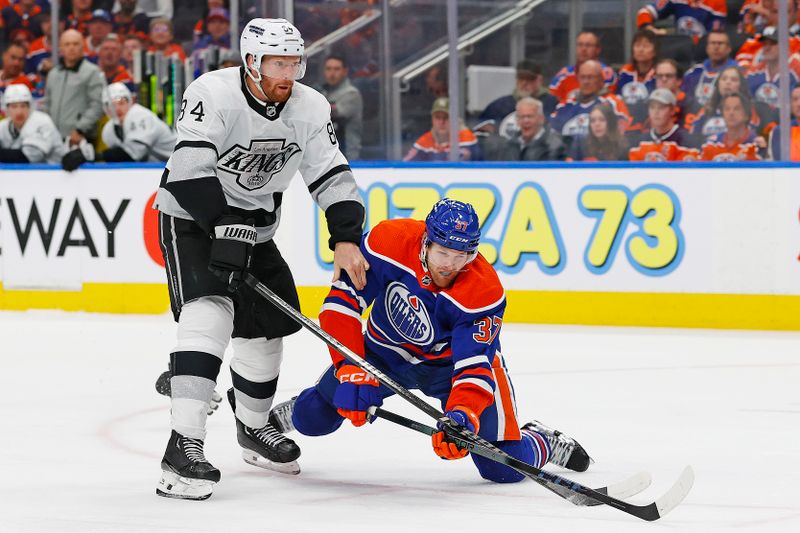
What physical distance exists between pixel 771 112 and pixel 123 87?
3.60 meters

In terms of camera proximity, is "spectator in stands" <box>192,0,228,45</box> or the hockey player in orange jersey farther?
"spectator in stands" <box>192,0,228,45</box>

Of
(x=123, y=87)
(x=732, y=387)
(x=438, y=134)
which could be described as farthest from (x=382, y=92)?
(x=732, y=387)

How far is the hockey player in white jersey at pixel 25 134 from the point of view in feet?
28.0

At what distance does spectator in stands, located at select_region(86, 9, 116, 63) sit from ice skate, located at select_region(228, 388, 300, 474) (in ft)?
19.1

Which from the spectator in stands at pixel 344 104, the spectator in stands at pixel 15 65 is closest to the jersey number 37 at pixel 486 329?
the spectator in stands at pixel 344 104

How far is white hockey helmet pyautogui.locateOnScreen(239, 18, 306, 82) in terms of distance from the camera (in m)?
3.65

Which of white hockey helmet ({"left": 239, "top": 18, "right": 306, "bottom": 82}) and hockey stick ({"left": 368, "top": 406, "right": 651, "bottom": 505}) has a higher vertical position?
white hockey helmet ({"left": 239, "top": 18, "right": 306, "bottom": 82})

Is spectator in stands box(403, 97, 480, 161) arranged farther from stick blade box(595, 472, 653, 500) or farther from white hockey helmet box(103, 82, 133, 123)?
stick blade box(595, 472, 653, 500)

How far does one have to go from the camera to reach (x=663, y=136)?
7.30m

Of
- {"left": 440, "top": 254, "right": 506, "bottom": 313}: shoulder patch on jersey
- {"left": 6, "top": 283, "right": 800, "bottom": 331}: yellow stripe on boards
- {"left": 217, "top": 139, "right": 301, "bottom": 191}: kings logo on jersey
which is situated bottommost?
{"left": 6, "top": 283, "right": 800, "bottom": 331}: yellow stripe on boards

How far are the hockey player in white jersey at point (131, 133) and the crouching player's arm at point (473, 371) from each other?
499 centimetres

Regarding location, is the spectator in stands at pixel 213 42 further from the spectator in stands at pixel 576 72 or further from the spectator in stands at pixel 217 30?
the spectator in stands at pixel 576 72

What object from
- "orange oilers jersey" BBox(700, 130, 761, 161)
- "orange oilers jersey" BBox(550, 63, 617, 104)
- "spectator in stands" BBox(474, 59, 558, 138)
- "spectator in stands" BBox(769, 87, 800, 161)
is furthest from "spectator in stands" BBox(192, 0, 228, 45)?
"spectator in stands" BBox(769, 87, 800, 161)

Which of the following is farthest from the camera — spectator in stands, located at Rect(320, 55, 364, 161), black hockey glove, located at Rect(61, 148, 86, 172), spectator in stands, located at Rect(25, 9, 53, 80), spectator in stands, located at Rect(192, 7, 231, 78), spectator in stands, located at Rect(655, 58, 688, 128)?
spectator in stands, located at Rect(25, 9, 53, 80)
